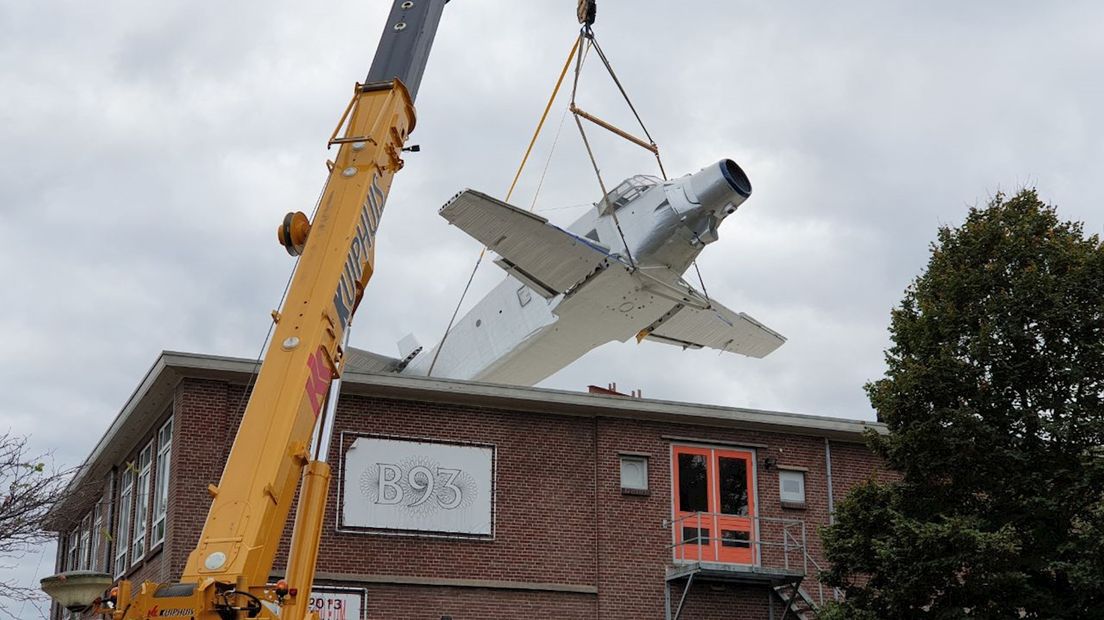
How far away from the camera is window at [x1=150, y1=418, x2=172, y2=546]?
71.0 feet

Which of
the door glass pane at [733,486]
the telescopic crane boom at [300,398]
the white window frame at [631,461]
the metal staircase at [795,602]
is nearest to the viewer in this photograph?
the telescopic crane boom at [300,398]

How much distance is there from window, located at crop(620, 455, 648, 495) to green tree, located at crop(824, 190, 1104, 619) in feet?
14.8

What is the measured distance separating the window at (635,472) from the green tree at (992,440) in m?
4.52

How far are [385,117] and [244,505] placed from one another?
14.6 feet

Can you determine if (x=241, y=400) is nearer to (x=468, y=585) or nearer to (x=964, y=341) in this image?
(x=468, y=585)

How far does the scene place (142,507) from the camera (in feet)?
77.3

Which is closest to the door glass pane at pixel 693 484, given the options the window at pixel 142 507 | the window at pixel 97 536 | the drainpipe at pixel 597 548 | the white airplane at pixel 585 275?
the drainpipe at pixel 597 548

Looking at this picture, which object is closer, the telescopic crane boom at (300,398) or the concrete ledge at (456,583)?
the telescopic crane boom at (300,398)

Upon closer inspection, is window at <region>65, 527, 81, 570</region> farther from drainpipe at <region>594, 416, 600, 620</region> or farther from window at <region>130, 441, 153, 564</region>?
drainpipe at <region>594, 416, 600, 620</region>

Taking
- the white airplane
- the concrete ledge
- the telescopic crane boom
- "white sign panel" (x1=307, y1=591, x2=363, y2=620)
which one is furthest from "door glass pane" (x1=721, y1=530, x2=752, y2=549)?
the telescopic crane boom

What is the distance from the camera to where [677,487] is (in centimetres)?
2372

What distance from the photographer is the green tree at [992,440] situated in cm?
1775

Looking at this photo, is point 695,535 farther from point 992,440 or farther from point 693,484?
point 992,440

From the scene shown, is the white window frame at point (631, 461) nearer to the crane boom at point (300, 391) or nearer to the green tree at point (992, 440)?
the green tree at point (992, 440)
